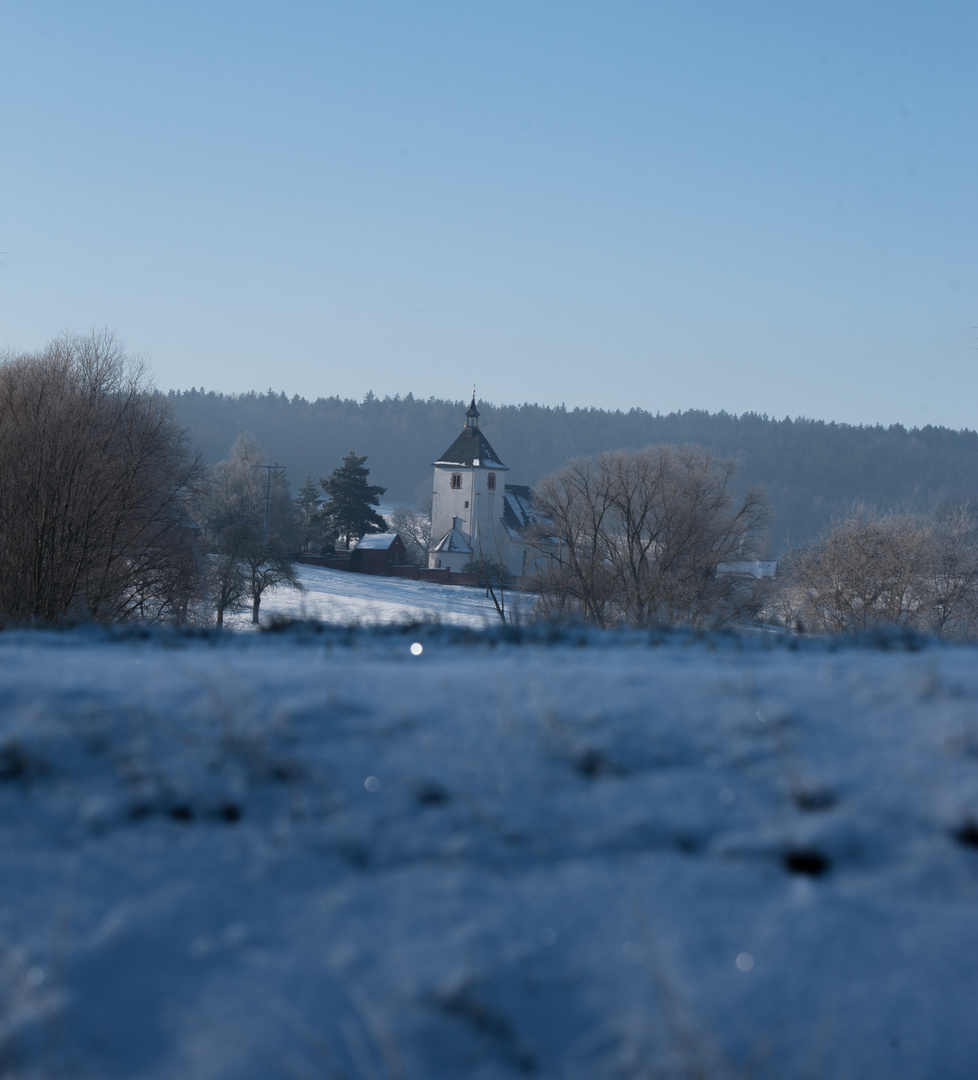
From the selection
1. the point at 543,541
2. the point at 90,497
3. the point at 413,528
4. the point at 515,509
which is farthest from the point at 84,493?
the point at 413,528

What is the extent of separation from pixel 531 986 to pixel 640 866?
2.32 ft

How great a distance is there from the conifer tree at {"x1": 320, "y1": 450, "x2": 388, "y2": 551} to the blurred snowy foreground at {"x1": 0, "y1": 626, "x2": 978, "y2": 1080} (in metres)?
72.7

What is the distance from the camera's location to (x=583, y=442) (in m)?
144

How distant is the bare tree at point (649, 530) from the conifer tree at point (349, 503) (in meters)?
36.7

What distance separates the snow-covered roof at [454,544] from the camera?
71875mm

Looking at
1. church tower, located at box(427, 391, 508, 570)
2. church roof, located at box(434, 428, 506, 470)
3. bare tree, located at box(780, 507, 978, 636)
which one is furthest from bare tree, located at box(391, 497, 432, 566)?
bare tree, located at box(780, 507, 978, 636)

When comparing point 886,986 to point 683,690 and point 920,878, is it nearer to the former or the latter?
point 920,878

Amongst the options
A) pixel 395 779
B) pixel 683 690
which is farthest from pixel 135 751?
pixel 683 690

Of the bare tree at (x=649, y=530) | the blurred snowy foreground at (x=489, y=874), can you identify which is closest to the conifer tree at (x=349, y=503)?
the bare tree at (x=649, y=530)

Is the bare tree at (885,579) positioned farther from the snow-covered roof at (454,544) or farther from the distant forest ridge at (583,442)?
the distant forest ridge at (583,442)

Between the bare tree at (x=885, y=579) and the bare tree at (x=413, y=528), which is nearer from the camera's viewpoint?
the bare tree at (x=885, y=579)

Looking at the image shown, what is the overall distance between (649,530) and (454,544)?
3564cm

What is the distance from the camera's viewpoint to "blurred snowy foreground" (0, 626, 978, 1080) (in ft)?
10.4

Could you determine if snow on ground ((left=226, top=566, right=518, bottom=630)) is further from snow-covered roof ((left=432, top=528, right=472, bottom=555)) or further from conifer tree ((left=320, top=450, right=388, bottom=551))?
conifer tree ((left=320, top=450, right=388, bottom=551))
